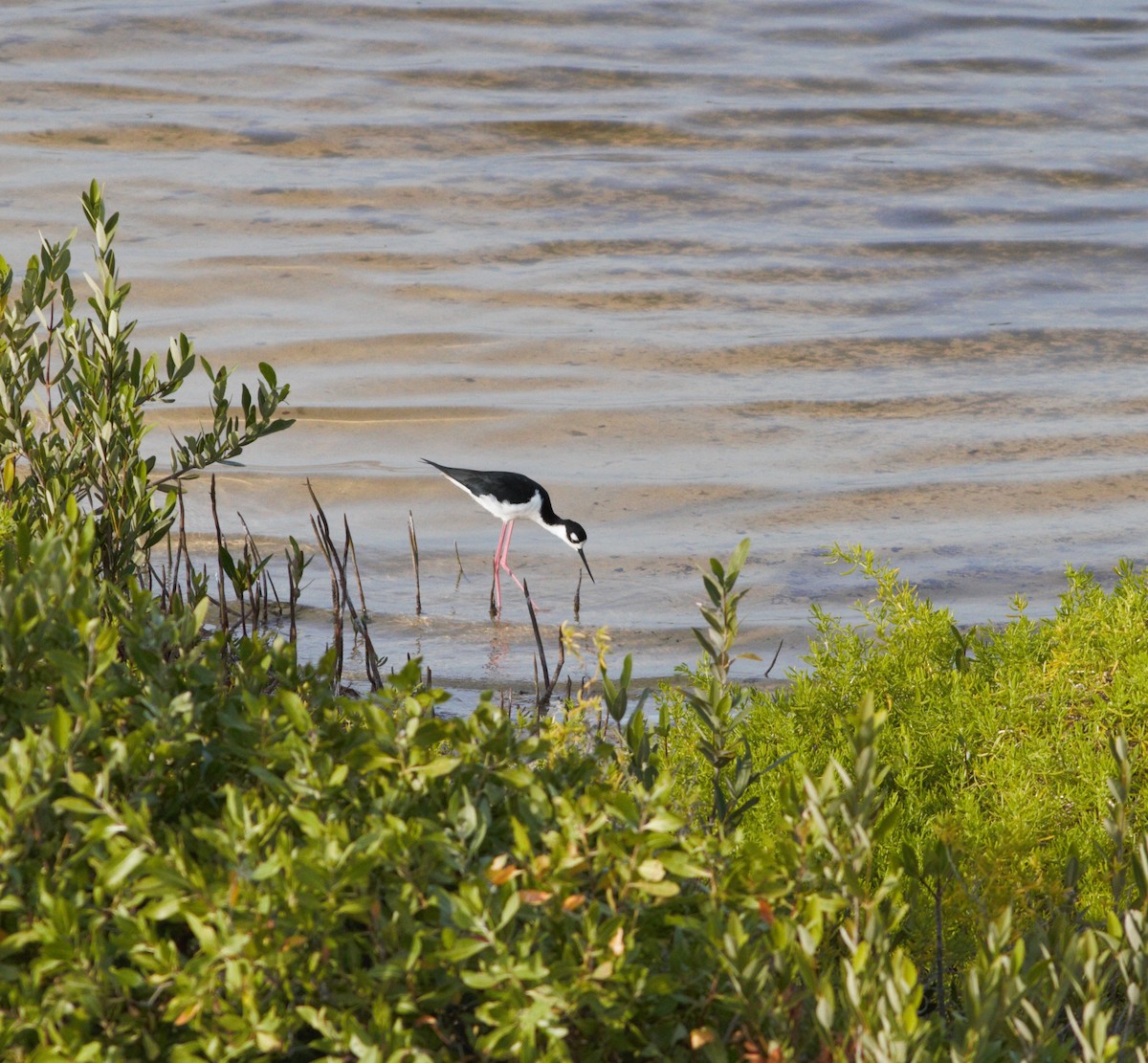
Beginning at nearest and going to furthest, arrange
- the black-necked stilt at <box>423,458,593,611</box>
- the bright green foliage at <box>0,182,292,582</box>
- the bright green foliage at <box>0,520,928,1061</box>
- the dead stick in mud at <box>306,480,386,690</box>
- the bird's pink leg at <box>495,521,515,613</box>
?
1. the bright green foliage at <box>0,520,928,1061</box>
2. the bright green foliage at <box>0,182,292,582</box>
3. the dead stick in mud at <box>306,480,386,690</box>
4. the bird's pink leg at <box>495,521,515,613</box>
5. the black-necked stilt at <box>423,458,593,611</box>

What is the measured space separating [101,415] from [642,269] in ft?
29.3

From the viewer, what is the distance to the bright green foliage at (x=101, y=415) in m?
3.92

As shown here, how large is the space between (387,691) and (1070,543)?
19.8ft

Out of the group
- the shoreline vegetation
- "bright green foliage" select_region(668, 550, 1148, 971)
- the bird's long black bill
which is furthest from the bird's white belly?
the shoreline vegetation

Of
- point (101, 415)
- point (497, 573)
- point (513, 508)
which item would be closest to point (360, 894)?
point (101, 415)

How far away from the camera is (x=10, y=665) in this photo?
238 centimetres

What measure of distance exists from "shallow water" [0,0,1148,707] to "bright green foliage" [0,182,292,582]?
2.38m

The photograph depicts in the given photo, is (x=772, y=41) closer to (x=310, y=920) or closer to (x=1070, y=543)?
(x=1070, y=543)

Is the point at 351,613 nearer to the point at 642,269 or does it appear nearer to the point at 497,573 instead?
the point at 497,573

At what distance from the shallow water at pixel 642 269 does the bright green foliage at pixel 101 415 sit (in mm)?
2377

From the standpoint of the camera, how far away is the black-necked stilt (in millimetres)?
7543

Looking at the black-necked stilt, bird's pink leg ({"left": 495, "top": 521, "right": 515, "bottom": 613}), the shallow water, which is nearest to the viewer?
bird's pink leg ({"left": 495, "top": 521, "right": 515, "bottom": 613})

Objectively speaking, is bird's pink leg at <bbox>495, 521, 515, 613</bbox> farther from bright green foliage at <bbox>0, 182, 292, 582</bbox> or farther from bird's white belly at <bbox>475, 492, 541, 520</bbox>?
bright green foliage at <bbox>0, 182, 292, 582</bbox>

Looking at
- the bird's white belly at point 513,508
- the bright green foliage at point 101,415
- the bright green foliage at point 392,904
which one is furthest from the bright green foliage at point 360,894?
the bird's white belly at point 513,508
